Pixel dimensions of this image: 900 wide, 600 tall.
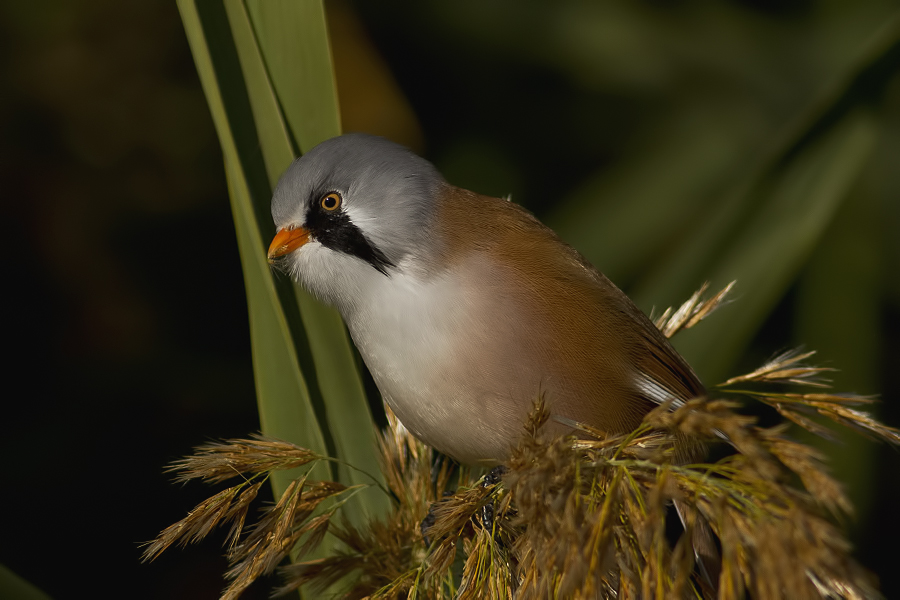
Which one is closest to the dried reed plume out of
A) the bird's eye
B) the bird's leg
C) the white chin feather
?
the bird's leg

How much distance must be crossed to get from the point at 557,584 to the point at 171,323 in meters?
1.99

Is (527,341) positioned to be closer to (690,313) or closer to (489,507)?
(489,507)

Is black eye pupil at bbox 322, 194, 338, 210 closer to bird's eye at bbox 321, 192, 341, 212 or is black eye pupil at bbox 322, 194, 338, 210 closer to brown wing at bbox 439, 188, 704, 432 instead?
bird's eye at bbox 321, 192, 341, 212

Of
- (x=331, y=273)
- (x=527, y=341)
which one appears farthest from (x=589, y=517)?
(x=331, y=273)

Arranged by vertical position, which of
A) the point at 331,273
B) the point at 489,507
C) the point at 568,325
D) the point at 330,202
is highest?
the point at 330,202

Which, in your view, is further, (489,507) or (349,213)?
(349,213)

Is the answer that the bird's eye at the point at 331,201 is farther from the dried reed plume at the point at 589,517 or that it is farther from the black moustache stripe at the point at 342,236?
the dried reed plume at the point at 589,517

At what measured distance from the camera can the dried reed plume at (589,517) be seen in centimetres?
79

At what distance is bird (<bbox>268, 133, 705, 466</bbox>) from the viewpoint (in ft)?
4.36

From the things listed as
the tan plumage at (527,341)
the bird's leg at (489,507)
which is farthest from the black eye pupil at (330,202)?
the bird's leg at (489,507)

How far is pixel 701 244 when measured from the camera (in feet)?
5.39

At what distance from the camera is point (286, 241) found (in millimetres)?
1384

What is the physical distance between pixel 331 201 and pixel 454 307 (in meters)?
0.31

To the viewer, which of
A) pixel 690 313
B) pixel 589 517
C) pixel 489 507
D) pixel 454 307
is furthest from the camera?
pixel 690 313
